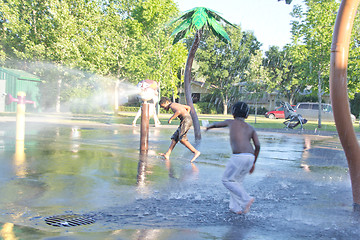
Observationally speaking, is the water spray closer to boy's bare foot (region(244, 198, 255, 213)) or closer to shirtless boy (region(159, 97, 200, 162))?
shirtless boy (region(159, 97, 200, 162))

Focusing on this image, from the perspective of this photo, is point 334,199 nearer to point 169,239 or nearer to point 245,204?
point 245,204

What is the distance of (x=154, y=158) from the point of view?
9.92m

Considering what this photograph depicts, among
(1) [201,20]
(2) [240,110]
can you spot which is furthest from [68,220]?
(1) [201,20]

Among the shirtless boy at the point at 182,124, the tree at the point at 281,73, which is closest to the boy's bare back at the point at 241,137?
the shirtless boy at the point at 182,124

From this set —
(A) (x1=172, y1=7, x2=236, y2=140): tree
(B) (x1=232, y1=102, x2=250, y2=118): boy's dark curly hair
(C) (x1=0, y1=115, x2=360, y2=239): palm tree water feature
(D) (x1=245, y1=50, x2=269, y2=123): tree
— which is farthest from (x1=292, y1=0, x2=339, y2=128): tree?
(D) (x1=245, y1=50, x2=269, y2=123): tree

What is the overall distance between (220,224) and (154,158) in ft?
17.8

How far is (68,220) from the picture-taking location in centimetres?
455

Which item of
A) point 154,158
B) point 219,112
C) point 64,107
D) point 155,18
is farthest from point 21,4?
point 154,158

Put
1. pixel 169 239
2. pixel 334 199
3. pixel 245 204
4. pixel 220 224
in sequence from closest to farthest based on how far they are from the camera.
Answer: pixel 169 239, pixel 220 224, pixel 245 204, pixel 334 199

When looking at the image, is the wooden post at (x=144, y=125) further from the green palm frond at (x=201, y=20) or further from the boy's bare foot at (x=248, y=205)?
the green palm frond at (x=201, y=20)

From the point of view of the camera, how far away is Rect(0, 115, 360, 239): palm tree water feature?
4312mm

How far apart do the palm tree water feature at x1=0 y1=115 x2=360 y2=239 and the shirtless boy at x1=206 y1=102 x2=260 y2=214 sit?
17 cm

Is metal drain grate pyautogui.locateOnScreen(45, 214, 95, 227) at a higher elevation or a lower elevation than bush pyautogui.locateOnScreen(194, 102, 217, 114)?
lower

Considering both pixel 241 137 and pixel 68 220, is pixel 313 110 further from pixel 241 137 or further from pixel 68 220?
pixel 68 220
